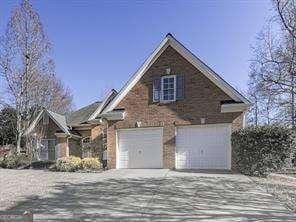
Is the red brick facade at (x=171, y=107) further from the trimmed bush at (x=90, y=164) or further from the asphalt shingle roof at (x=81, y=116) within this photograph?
the asphalt shingle roof at (x=81, y=116)

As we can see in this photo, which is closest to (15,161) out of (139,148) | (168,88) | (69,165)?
(69,165)

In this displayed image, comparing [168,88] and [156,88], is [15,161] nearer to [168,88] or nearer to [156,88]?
[156,88]

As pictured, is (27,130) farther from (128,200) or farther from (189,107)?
(128,200)

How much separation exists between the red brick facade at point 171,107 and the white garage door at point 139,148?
34 cm

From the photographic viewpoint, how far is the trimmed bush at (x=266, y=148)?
56.7 ft

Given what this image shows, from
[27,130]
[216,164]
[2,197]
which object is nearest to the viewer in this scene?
[2,197]

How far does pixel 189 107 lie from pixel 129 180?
20.2 feet

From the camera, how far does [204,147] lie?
19.9 metres

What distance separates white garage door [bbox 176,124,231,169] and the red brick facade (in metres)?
0.35

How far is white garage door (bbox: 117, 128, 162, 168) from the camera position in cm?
2097

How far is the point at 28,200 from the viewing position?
1195 cm

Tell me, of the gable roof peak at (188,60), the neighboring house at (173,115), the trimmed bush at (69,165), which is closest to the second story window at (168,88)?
the neighboring house at (173,115)

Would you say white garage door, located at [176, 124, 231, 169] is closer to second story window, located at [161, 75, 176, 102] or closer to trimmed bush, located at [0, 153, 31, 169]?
second story window, located at [161, 75, 176, 102]

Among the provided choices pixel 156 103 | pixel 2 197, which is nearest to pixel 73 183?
pixel 2 197
